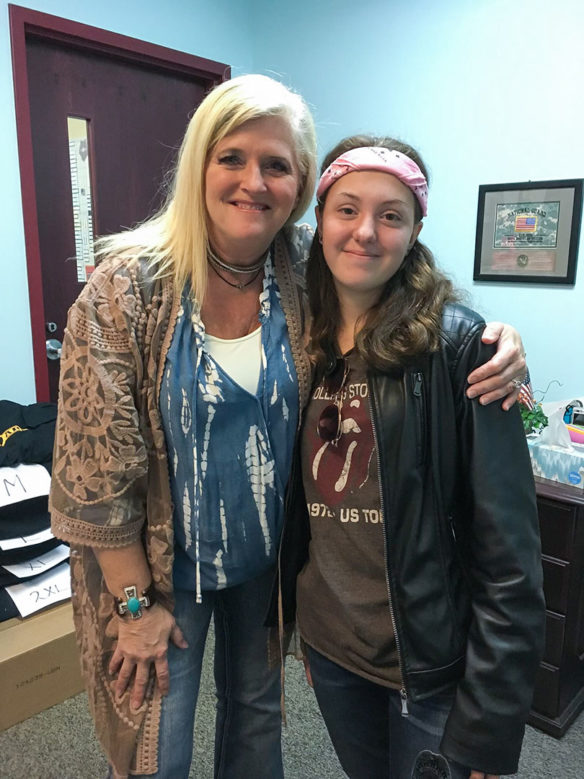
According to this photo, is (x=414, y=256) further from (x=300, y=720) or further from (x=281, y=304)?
(x=300, y=720)

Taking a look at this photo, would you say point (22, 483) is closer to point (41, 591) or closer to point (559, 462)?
point (41, 591)

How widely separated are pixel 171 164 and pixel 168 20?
596 mm

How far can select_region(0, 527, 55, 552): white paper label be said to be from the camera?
1.85 metres

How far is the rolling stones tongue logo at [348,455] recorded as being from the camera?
0.95 metres

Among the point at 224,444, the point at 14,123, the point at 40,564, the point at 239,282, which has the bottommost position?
the point at 40,564

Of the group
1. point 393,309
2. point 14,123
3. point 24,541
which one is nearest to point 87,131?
point 14,123

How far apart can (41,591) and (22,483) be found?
0.35m

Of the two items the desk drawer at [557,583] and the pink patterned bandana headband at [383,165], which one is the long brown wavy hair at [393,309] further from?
the desk drawer at [557,583]

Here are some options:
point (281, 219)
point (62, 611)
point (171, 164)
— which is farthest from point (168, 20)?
point (62, 611)

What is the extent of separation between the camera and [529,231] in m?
2.27

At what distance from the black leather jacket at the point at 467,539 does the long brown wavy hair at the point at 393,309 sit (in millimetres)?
26

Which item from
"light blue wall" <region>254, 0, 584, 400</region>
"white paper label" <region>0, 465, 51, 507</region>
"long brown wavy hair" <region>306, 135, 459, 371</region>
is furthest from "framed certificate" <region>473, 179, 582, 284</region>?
"white paper label" <region>0, 465, 51, 507</region>

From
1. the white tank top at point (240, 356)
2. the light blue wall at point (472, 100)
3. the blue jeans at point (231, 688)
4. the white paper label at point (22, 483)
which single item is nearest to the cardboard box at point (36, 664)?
the white paper label at point (22, 483)

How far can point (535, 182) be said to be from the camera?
2225 mm
